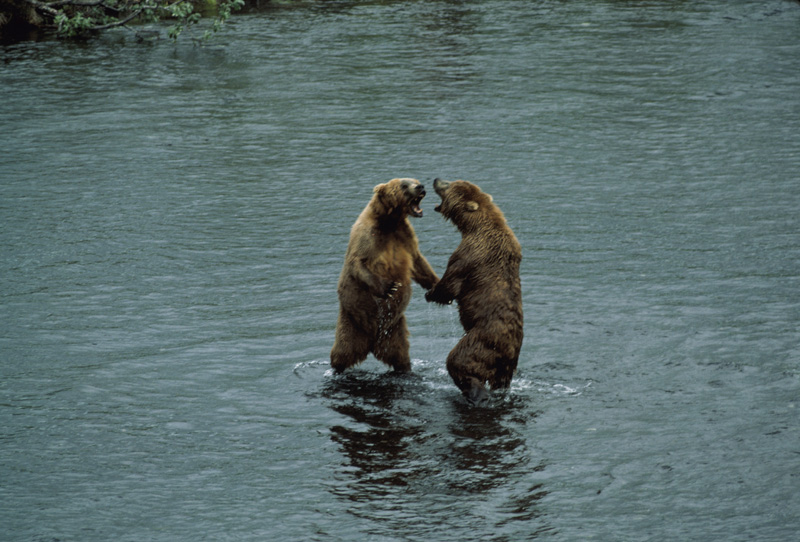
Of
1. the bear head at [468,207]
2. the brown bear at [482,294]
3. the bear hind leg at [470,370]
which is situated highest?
the bear head at [468,207]

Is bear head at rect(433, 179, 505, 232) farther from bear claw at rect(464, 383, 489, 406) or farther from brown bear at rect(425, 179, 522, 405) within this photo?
bear claw at rect(464, 383, 489, 406)

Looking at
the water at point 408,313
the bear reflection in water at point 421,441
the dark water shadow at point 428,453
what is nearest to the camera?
the dark water shadow at point 428,453

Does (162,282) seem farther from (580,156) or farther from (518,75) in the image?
(518,75)

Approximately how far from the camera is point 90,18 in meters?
22.2

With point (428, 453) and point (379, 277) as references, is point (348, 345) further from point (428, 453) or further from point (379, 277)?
point (428, 453)

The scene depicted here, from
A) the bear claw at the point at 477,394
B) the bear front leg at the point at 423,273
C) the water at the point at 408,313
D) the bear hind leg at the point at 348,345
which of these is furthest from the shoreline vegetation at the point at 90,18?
the bear claw at the point at 477,394

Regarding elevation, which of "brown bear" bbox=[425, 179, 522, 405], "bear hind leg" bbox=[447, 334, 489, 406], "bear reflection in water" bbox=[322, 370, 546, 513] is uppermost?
"brown bear" bbox=[425, 179, 522, 405]

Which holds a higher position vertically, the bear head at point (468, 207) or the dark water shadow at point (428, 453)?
the bear head at point (468, 207)

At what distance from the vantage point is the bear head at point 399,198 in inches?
274

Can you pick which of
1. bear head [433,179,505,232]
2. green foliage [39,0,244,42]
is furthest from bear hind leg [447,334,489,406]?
green foliage [39,0,244,42]

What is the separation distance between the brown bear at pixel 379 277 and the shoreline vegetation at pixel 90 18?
15.0m

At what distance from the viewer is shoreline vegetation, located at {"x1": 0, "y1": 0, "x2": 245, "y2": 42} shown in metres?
21.4

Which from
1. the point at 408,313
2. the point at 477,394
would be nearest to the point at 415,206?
the point at 477,394

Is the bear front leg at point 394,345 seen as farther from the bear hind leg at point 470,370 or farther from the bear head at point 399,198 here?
the bear head at point 399,198
